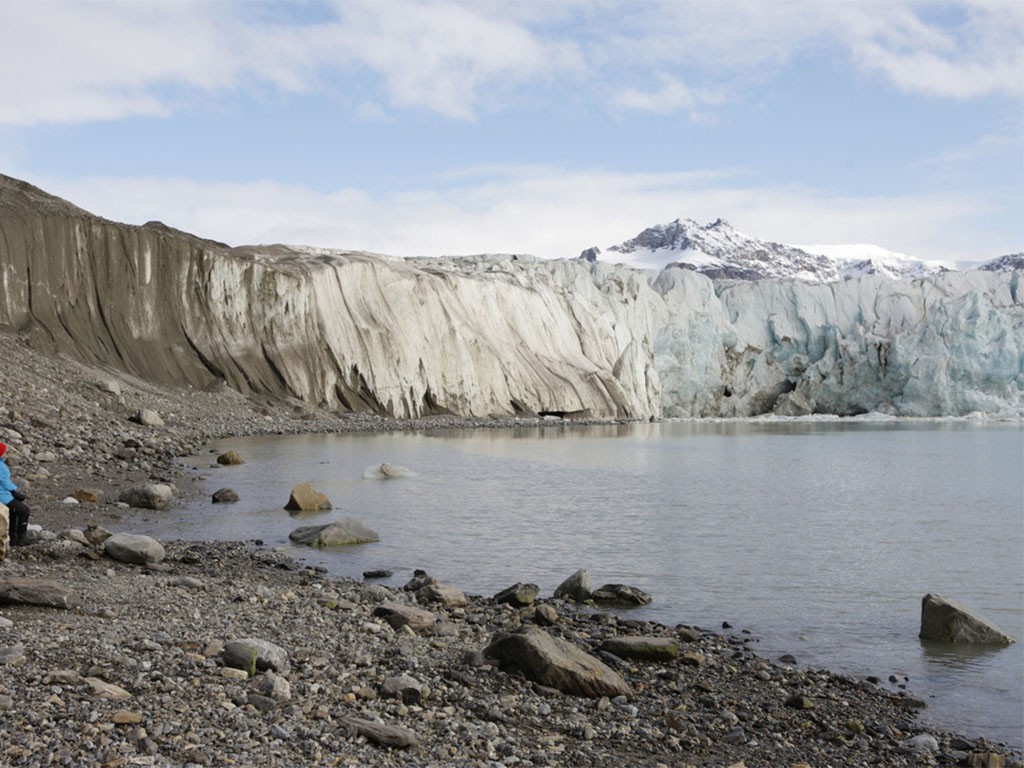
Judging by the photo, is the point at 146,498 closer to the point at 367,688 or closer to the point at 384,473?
the point at 384,473

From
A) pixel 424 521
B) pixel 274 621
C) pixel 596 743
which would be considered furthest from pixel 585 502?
pixel 596 743

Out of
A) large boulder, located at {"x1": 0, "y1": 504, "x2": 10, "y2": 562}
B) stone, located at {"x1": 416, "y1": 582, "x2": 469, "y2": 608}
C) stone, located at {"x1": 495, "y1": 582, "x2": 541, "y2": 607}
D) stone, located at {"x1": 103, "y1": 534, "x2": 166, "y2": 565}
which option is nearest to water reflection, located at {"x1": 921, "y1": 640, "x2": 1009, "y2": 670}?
stone, located at {"x1": 495, "y1": 582, "x2": 541, "y2": 607}

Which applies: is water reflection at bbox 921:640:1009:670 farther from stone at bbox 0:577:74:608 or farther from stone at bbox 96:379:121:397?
stone at bbox 96:379:121:397

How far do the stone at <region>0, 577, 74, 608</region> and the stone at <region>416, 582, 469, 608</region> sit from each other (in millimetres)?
3409

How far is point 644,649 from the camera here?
8.04 meters

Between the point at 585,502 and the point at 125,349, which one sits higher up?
the point at 125,349

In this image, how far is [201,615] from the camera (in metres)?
7.80

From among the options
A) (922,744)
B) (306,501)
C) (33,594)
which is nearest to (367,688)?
(33,594)

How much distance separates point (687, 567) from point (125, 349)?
104 feet

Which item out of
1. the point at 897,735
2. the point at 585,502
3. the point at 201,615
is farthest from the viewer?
the point at 585,502

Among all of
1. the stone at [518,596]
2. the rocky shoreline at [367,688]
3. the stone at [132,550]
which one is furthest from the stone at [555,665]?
the stone at [132,550]

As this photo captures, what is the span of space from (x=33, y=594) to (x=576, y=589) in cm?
554

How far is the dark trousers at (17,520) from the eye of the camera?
33.0 feet

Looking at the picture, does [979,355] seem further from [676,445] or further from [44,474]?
[44,474]
